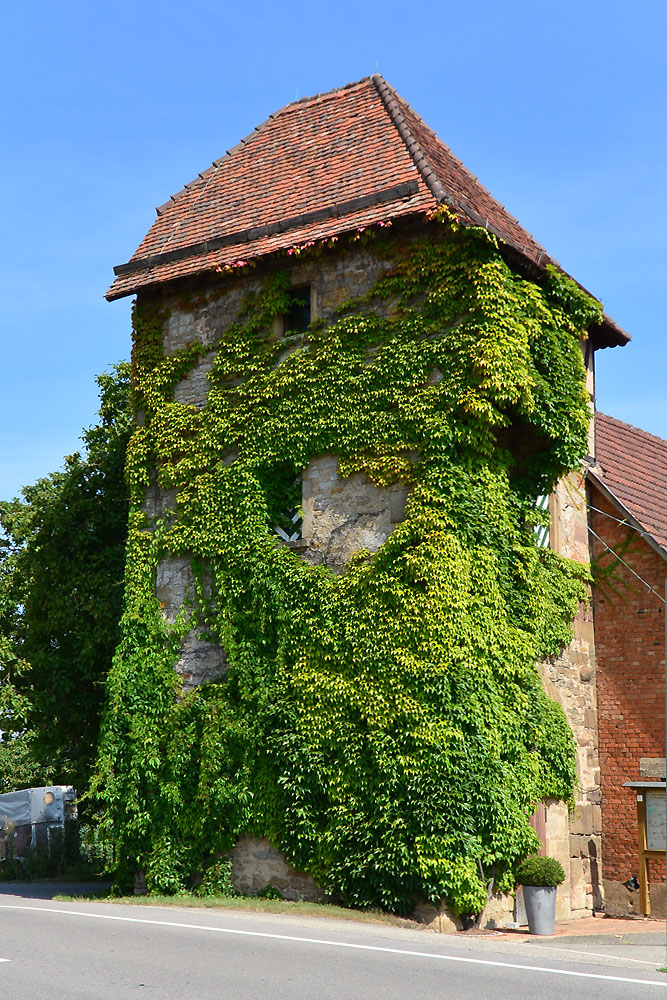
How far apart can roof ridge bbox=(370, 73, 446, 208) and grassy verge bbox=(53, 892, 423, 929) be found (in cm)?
932

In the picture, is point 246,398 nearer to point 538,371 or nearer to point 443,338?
point 443,338

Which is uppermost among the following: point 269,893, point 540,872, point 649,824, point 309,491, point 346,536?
point 309,491

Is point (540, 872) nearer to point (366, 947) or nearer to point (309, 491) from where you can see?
point (366, 947)

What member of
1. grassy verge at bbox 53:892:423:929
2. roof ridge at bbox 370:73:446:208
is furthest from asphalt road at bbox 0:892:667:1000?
roof ridge at bbox 370:73:446:208

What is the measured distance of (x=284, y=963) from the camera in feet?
31.2

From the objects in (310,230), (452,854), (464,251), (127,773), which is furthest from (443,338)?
(127,773)

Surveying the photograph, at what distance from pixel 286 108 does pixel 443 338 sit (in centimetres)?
784

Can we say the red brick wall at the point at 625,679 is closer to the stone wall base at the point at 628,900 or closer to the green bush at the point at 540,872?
the stone wall base at the point at 628,900

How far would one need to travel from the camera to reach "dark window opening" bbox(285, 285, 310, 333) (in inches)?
658

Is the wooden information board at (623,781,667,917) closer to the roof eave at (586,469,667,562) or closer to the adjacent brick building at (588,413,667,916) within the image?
the adjacent brick building at (588,413,667,916)

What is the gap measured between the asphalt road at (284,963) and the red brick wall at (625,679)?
16.2ft

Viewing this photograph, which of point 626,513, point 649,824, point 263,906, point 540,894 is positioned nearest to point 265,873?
point 263,906

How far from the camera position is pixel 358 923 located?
13.0 metres

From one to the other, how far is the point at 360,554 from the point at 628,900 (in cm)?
710
